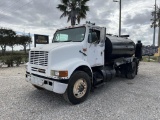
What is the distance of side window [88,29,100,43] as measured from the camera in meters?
4.91

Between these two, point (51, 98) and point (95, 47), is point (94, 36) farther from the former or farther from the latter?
point (51, 98)

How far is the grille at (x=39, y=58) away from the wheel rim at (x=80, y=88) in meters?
1.05

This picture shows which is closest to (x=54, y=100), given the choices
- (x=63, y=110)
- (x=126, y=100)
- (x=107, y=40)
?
(x=63, y=110)

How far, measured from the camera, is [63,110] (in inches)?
155

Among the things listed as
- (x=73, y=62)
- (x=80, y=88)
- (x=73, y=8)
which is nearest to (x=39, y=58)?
(x=73, y=62)

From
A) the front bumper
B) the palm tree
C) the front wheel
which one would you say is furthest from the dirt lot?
the palm tree

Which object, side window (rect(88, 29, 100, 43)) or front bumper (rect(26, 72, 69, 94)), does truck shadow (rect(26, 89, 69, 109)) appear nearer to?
front bumper (rect(26, 72, 69, 94))

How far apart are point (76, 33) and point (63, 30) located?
68cm

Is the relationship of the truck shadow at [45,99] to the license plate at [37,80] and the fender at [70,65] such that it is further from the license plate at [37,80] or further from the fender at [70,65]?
the fender at [70,65]

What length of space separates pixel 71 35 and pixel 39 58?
146 cm

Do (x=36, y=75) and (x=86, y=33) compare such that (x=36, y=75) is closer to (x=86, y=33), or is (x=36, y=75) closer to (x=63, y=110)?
(x=63, y=110)

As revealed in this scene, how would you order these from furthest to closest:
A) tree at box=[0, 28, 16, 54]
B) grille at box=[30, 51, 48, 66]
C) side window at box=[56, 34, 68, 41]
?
tree at box=[0, 28, 16, 54]
side window at box=[56, 34, 68, 41]
grille at box=[30, 51, 48, 66]

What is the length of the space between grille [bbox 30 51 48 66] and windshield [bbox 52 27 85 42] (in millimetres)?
1209

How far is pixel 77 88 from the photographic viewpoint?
431 cm
